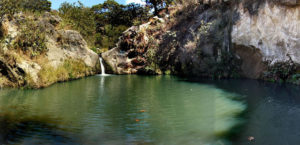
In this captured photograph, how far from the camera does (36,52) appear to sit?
13.2m

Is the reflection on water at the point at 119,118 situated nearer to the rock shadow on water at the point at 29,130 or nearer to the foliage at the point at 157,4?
the rock shadow on water at the point at 29,130

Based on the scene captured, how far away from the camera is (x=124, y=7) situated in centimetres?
3250

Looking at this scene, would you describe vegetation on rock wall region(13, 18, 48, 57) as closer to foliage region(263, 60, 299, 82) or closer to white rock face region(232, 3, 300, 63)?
white rock face region(232, 3, 300, 63)

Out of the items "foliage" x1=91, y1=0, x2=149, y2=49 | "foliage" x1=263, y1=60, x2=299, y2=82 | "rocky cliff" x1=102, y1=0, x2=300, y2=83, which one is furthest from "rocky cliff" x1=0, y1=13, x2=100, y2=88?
"foliage" x1=263, y1=60, x2=299, y2=82

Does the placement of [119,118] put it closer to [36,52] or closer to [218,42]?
[36,52]

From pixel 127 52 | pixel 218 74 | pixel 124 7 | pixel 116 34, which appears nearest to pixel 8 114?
pixel 218 74

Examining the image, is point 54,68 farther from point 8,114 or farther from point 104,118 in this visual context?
point 104,118

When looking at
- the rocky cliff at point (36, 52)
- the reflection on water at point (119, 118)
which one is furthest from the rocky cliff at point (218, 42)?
the reflection on water at point (119, 118)

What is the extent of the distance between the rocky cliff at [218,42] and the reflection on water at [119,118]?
5812 mm

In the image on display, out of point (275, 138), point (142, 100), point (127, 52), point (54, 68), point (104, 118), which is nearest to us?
point (275, 138)

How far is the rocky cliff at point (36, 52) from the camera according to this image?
11.7 metres

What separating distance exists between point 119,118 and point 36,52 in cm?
860

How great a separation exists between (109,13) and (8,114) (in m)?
27.9

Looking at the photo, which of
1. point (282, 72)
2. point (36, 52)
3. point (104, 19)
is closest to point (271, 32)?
point (282, 72)
